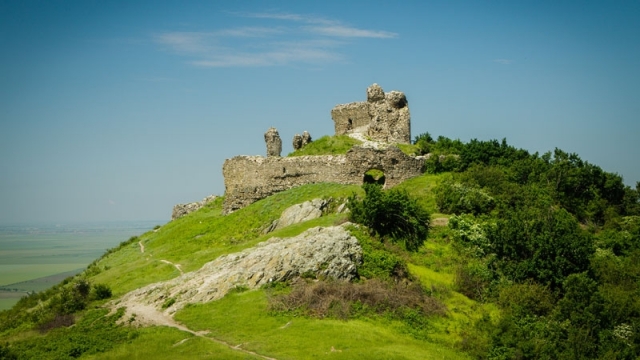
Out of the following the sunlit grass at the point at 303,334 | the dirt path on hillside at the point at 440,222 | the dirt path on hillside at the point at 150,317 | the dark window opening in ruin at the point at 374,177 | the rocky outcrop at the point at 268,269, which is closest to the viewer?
the sunlit grass at the point at 303,334

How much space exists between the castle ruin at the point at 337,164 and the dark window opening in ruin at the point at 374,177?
2.17m

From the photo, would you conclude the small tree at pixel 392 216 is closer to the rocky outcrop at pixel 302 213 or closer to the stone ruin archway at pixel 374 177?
the rocky outcrop at pixel 302 213

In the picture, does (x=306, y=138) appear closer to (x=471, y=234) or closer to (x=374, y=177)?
(x=374, y=177)

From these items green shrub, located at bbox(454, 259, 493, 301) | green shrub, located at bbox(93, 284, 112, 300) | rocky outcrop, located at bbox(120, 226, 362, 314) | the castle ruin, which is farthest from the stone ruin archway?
green shrub, located at bbox(93, 284, 112, 300)

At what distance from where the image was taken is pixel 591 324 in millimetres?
27531

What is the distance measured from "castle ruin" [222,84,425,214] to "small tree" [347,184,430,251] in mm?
10950

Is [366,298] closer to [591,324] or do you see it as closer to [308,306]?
[308,306]

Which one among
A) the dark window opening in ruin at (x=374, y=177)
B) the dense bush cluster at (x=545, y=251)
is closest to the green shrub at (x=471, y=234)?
the dense bush cluster at (x=545, y=251)

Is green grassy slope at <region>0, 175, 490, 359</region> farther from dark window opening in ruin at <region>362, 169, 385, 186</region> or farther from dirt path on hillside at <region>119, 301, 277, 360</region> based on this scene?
dark window opening in ruin at <region>362, 169, 385, 186</region>

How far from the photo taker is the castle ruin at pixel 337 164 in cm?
4662

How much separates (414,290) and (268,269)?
6573 mm

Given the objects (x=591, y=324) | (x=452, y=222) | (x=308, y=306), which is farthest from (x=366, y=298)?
(x=452, y=222)

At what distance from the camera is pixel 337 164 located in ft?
156

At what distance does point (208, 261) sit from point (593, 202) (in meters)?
29.6
